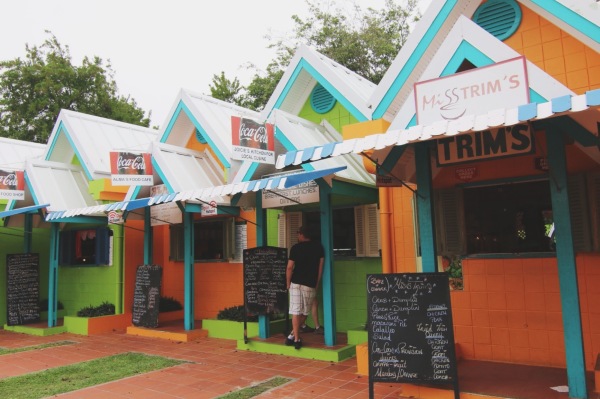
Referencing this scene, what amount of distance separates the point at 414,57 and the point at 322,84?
9.58 ft

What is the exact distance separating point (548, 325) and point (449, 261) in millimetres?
1526

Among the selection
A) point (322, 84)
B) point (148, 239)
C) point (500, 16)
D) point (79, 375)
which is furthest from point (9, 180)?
point (500, 16)

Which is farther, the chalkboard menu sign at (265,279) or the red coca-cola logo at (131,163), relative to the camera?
the red coca-cola logo at (131,163)

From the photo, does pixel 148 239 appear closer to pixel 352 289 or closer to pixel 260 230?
pixel 260 230

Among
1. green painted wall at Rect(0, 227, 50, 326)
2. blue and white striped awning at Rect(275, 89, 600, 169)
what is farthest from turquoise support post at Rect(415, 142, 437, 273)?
green painted wall at Rect(0, 227, 50, 326)

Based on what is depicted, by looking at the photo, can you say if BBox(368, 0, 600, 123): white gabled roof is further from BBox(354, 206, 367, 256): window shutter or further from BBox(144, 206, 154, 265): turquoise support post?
BBox(144, 206, 154, 265): turquoise support post

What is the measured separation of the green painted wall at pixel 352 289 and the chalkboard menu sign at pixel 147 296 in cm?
380

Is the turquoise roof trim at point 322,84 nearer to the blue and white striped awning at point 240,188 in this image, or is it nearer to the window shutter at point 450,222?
the blue and white striped awning at point 240,188

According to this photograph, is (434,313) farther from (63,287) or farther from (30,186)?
(63,287)

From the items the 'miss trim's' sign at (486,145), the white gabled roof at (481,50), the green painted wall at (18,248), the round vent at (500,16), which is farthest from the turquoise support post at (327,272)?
the green painted wall at (18,248)

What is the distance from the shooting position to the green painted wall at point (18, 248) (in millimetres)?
12992

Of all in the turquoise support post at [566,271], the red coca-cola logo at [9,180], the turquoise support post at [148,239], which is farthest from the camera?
the red coca-cola logo at [9,180]

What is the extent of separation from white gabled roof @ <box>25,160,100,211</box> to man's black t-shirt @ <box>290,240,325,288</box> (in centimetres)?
685

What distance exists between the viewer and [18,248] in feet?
44.2
